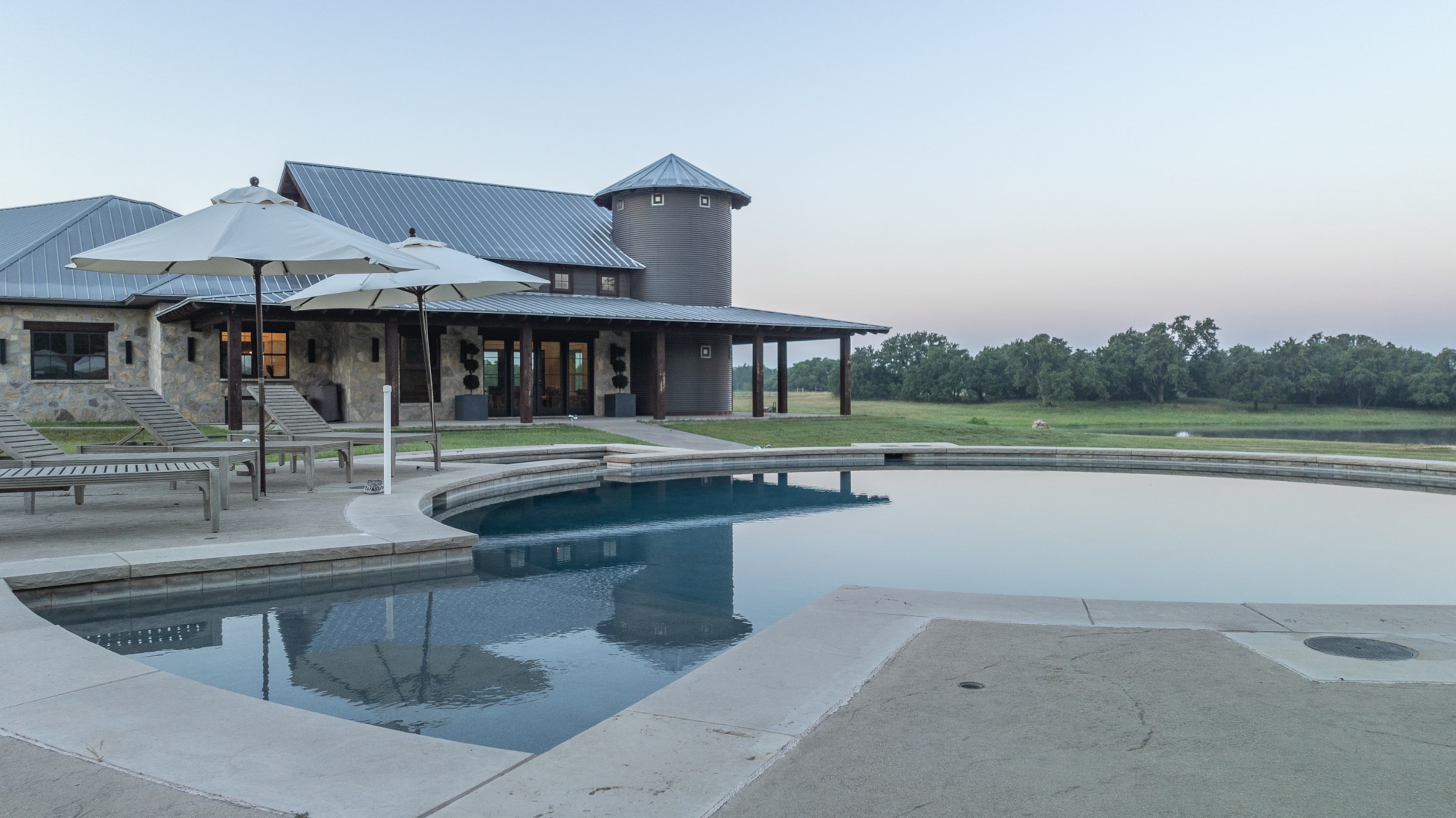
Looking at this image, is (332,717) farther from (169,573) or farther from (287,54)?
(287,54)

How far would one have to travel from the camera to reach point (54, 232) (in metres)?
19.3

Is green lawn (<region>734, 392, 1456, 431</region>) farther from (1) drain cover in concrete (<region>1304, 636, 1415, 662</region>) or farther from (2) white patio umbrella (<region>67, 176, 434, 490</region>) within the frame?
(1) drain cover in concrete (<region>1304, 636, 1415, 662</region>)

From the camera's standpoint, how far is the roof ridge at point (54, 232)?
1792cm

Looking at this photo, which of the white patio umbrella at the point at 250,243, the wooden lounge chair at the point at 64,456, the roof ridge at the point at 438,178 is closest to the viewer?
the wooden lounge chair at the point at 64,456

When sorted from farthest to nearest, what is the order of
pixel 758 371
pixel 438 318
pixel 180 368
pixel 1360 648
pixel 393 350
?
pixel 758 371 < pixel 438 318 < pixel 180 368 < pixel 393 350 < pixel 1360 648

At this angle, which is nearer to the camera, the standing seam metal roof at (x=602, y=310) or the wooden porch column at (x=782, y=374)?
the standing seam metal roof at (x=602, y=310)

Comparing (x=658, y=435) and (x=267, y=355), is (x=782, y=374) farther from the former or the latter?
(x=267, y=355)

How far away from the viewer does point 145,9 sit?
17453 mm

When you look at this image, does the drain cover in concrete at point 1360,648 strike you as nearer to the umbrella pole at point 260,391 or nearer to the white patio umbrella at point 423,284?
the white patio umbrella at point 423,284

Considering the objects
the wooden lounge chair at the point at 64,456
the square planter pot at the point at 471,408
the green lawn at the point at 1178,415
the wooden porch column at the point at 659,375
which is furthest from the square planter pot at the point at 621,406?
the green lawn at the point at 1178,415

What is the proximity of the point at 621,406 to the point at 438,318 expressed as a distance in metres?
4.81

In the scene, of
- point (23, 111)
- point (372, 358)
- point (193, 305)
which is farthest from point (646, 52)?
point (23, 111)

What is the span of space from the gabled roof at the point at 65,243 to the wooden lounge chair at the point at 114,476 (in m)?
12.9

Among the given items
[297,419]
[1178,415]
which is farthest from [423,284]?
[1178,415]
